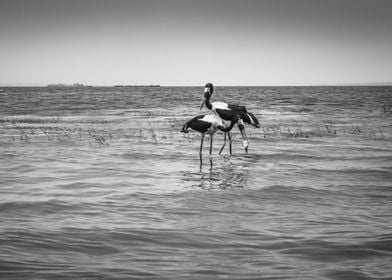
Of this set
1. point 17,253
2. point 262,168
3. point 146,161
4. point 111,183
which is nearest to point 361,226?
point 17,253

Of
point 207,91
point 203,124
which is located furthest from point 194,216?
point 207,91

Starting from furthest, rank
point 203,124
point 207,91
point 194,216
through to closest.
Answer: point 207,91
point 203,124
point 194,216

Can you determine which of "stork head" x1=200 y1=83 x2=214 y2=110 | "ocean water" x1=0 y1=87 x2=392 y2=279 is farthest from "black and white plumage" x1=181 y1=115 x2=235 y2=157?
"stork head" x1=200 y1=83 x2=214 y2=110

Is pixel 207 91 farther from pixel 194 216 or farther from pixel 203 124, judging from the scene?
pixel 194 216

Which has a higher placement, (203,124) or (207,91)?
(207,91)

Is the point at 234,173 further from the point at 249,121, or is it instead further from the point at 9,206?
the point at 9,206

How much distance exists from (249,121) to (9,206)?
1014cm

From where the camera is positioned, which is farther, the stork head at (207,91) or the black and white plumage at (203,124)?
the stork head at (207,91)

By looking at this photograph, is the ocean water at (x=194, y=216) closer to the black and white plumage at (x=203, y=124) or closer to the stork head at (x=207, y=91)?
the black and white plumage at (x=203, y=124)

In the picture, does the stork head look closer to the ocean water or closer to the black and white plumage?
the black and white plumage

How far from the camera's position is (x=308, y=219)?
772cm

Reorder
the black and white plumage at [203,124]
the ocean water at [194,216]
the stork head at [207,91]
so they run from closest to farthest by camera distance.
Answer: the ocean water at [194,216] < the black and white plumage at [203,124] < the stork head at [207,91]

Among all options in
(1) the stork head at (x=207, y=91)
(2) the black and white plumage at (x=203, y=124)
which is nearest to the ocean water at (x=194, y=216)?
(2) the black and white plumage at (x=203, y=124)

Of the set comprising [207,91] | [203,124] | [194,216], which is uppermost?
[207,91]
